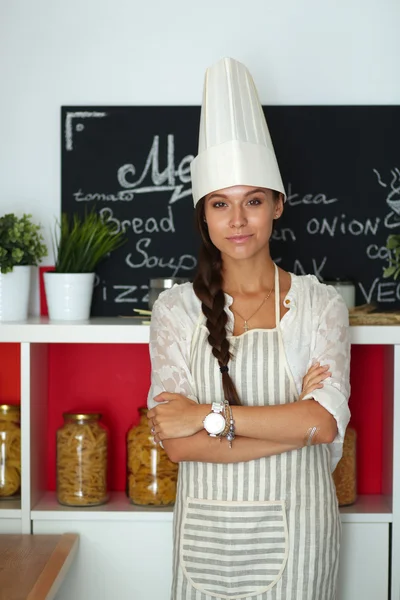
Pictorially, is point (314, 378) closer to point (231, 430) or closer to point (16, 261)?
point (231, 430)

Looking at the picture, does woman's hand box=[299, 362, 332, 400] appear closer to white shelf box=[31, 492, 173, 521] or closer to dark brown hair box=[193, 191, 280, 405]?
dark brown hair box=[193, 191, 280, 405]

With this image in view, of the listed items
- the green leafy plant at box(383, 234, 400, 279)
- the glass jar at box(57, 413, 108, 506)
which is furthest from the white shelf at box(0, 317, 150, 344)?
the green leafy plant at box(383, 234, 400, 279)

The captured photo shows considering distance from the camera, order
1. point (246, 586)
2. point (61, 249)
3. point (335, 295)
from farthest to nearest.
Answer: point (61, 249) < point (335, 295) < point (246, 586)

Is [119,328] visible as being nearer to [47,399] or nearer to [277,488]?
[47,399]

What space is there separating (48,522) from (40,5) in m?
1.34

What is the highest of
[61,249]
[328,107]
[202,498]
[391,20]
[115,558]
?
[391,20]

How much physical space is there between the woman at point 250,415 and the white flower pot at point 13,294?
50 centimetres

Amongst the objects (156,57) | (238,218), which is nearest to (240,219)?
(238,218)

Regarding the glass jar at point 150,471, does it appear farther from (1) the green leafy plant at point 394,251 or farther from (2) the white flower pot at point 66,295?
(1) the green leafy plant at point 394,251

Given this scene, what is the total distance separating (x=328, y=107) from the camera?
222 centimetres

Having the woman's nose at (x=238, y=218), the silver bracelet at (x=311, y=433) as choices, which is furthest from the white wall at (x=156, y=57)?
the silver bracelet at (x=311, y=433)

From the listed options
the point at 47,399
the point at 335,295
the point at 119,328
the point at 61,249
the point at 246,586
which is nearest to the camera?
the point at 246,586

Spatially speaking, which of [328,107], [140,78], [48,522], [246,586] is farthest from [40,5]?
[246,586]

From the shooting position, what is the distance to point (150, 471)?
2.07 metres
